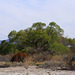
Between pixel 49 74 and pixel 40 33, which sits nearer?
pixel 49 74

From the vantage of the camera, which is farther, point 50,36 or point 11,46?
point 11,46

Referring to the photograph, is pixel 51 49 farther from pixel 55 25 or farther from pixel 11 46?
pixel 11 46

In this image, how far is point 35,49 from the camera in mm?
28953

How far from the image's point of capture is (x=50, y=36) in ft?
101

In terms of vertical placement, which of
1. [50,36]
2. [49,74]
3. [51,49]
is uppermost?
[50,36]

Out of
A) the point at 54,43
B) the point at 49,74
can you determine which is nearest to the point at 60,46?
the point at 54,43

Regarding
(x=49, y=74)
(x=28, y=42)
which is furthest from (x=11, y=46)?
(x=49, y=74)

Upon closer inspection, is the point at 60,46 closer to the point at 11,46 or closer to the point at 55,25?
the point at 55,25

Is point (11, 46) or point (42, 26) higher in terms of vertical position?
point (42, 26)

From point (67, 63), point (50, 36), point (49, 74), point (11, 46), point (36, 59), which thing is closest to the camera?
point (49, 74)

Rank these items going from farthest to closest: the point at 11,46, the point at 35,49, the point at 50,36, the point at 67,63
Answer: the point at 11,46
the point at 50,36
the point at 35,49
the point at 67,63

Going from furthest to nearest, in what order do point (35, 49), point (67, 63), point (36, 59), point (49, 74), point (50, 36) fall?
point (50, 36), point (35, 49), point (36, 59), point (67, 63), point (49, 74)

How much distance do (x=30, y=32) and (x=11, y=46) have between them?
6109mm

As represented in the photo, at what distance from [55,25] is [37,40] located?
4046mm
